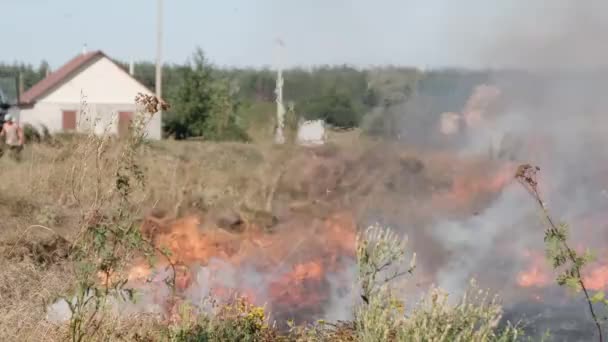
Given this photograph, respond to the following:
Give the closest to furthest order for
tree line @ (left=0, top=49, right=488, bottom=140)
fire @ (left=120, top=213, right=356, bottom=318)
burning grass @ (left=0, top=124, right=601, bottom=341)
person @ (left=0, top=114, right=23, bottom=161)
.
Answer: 1. burning grass @ (left=0, top=124, right=601, bottom=341)
2. fire @ (left=120, top=213, right=356, bottom=318)
3. tree line @ (left=0, top=49, right=488, bottom=140)
4. person @ (left=0, top=114, right=23, bottom=161)

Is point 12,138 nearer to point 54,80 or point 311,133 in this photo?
point 311,133

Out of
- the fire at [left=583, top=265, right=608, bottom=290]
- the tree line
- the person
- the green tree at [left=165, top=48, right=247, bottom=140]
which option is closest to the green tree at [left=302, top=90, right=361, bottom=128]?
the tree line

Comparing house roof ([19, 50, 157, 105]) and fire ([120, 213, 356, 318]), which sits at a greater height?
house roof ([19, 50, 157, 105])

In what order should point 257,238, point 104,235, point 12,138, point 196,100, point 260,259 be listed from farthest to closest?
point 196,100 → point 12,138 → point 257,238 → point 260,259 → point 104,235

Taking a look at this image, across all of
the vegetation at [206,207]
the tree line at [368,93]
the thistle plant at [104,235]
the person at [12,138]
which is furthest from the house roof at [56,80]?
the thistle plant at [104,235]

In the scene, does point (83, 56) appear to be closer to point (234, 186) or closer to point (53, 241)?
point (234, 186)

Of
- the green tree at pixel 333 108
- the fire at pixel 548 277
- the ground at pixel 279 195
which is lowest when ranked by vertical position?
the fire at pixel 548 277

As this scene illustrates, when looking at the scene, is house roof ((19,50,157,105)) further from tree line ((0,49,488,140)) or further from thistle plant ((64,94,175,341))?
thistle plant ((64,94,175,341))

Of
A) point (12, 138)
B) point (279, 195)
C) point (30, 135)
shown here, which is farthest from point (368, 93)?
point (30, 135)

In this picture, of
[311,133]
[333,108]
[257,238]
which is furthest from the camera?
[311,133]

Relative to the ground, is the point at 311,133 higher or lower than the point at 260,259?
higher

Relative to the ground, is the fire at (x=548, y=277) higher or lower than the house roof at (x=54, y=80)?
lower

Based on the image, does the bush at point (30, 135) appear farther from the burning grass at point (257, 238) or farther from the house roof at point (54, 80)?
the house roof at point (54, 80)

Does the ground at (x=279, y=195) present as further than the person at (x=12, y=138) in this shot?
No
